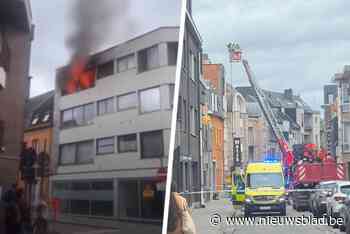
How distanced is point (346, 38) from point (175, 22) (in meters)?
0.81

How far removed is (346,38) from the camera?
1.51 m

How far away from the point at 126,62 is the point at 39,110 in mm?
182

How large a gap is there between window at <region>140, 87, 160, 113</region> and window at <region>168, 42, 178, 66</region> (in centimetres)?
8

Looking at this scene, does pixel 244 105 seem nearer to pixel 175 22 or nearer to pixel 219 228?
pixel 219 228

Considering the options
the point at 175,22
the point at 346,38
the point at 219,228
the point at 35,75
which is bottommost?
the point at 219,228

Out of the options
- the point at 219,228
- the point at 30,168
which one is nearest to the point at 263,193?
the point at 219,228

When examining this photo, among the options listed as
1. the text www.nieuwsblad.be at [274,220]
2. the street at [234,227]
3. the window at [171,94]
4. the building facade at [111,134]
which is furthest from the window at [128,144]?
the text www.nieuwsblad.be at [274,220]

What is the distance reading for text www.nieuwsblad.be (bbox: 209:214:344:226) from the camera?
1.60m

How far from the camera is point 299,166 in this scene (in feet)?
6.40

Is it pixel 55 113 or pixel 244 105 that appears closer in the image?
pixel 55 113

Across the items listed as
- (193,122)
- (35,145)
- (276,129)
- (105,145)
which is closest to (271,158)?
(276,129)

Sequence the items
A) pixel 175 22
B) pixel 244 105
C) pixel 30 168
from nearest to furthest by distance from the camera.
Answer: pixel 30 168, pixel 175 22, pixel 244 105

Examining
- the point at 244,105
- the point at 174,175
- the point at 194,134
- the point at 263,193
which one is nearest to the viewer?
the point at 174,175

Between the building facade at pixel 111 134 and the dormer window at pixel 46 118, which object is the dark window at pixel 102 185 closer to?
the building facade at pixel 111 134
